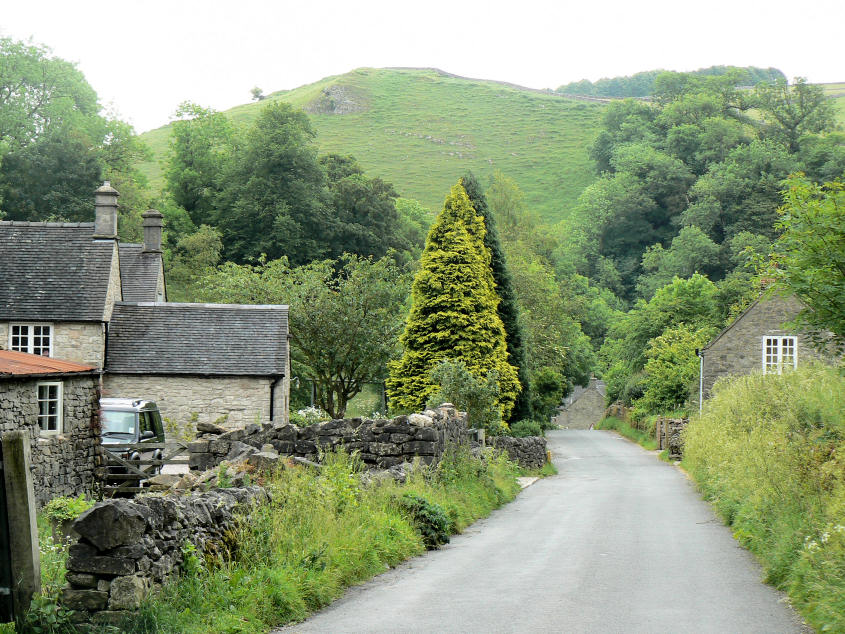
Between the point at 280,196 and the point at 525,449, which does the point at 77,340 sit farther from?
the point at 280,196

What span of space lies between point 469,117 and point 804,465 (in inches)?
6277

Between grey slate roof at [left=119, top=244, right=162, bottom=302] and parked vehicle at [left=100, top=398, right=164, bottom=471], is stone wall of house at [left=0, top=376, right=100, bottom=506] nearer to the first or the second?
parked vehicle at [left=100, top=398, right=164, bottom=471]

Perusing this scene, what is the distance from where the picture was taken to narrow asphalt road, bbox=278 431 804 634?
8445mm

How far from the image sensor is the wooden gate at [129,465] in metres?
19.9

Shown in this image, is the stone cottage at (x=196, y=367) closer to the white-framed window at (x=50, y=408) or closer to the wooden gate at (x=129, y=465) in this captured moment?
the wooden gate at (x=129, y=465)

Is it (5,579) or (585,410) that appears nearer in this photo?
(5,579)

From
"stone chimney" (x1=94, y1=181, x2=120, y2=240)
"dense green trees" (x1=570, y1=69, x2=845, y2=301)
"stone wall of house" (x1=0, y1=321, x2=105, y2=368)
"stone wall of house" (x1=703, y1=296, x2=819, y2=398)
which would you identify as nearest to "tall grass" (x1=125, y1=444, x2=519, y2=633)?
"stone wall of house" (x1=0, y1=321, x2=105, y2=368)

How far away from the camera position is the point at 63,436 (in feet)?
64.5

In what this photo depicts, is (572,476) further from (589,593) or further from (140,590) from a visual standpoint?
(140,590)

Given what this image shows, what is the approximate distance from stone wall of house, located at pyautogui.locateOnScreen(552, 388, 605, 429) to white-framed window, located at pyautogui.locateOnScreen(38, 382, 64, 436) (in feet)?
273

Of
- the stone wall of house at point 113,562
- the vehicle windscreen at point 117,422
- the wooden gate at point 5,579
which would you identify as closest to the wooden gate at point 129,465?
the vehicle windscreen at point 117,422

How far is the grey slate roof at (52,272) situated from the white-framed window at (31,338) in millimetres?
358

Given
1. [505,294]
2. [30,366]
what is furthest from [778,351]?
[30,366]

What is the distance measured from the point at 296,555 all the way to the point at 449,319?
25449mm
